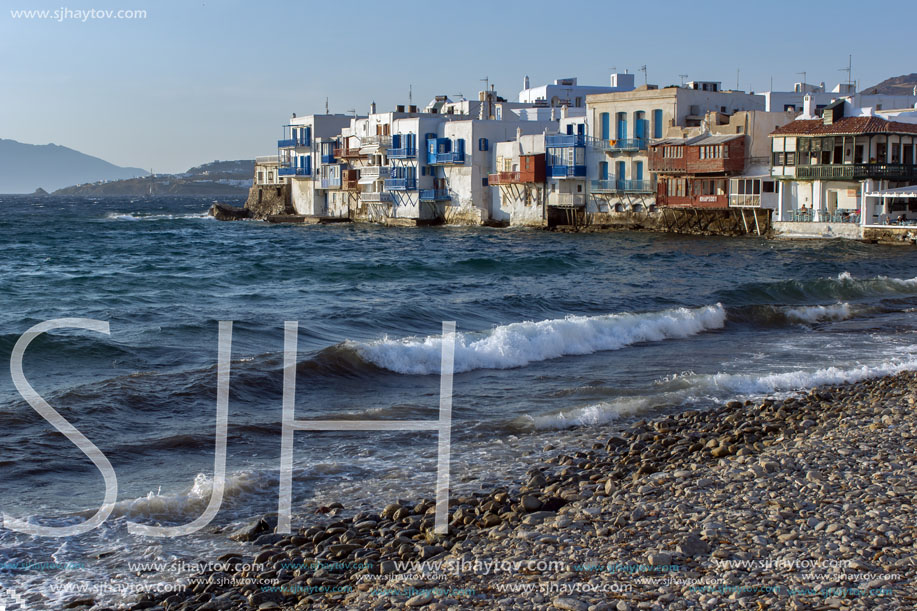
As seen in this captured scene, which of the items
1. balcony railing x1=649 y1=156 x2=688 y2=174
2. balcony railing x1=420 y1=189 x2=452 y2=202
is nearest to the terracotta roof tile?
balcony railing x1=649 y1=156 x2=688 y2=174

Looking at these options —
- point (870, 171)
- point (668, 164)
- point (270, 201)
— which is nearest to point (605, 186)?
point (668, 164)

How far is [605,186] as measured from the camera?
196 feet

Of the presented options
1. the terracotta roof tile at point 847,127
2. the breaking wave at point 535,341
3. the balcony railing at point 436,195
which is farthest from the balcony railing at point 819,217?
the balcony railing at point 436,195

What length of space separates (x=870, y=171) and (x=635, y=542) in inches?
1704

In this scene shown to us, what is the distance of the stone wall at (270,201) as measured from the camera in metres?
83.6

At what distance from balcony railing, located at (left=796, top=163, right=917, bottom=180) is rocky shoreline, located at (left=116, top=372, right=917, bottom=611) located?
38537 mm

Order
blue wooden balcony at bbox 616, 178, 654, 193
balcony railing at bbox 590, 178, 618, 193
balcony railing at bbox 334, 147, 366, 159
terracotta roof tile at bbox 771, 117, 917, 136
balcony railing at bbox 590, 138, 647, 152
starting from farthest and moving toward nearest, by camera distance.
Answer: balcony railing at bbox 334, 147, 366, 159 < balcony railing at bbox 590, 178, 618, 193 < balcony railing at bbox 590, 138, 647, 152 < blue wooden balcony at bbox 616, 178, 654, 193 < terracotta roof tile at bbox 771, 117, 917, 136

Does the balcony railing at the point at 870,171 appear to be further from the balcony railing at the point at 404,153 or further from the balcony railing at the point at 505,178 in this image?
the balcony railing at the point at 404,153

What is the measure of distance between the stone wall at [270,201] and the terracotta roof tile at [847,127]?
46398mm

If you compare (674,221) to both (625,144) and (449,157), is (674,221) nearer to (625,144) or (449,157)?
(625,144)

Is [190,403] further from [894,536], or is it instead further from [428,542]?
A: [894,536]

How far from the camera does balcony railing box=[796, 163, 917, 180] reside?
45938 mm

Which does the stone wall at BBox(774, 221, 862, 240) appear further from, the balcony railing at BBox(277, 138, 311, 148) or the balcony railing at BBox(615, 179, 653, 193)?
the balcony railing at BBox(277, 138, 311, 148)

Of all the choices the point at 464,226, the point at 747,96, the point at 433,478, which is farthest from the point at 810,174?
the point at 433,478
